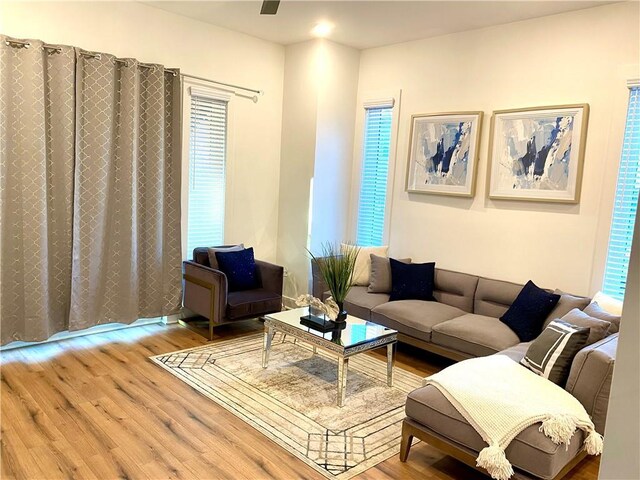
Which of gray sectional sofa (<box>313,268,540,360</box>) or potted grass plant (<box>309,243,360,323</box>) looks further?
gray sectional sofa (<box>313,268,540,360</box>)

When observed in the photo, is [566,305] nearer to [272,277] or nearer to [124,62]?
[272,277]

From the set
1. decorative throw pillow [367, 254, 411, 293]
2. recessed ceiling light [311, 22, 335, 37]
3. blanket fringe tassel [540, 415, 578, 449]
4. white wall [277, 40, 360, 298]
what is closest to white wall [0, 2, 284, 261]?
white wall [277, 40, 360, 298]

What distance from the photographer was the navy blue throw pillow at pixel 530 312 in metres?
3.65

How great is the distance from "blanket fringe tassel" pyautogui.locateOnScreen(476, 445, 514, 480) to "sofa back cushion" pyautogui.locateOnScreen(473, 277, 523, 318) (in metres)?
2.07

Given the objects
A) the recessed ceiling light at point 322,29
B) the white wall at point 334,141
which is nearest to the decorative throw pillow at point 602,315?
the white wall at point 334,141

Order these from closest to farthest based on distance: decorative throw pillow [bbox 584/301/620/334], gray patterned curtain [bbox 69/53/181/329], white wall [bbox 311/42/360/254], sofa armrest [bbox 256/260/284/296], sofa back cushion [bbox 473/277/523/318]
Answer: decorative throw pillow [bbox 584/301/620/334], gray patterned curtain [bbox 69/53/181/329], sofa back cushion [bbox 473/277/523/318], sofa armrest [bbox 256/260/284/296], white wall [bbox 311/42/360/254]

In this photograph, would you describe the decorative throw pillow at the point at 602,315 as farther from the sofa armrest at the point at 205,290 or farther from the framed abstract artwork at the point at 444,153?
the sofa armrest at the point at 205,290

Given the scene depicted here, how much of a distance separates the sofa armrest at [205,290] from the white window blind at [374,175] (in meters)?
1.94

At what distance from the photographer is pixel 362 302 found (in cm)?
448

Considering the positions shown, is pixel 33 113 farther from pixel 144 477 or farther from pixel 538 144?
pixel 538 144

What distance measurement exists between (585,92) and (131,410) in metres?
4.17

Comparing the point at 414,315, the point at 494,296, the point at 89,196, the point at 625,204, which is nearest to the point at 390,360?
the point at 414,315

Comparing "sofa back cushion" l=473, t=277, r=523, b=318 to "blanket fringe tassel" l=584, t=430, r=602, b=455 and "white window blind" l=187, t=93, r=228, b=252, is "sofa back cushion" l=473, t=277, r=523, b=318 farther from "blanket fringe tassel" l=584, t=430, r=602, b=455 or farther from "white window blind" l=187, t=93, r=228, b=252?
"white window blind" l=187, t=93, r=228, b=252

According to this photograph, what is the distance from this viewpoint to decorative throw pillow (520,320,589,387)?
105 inches
